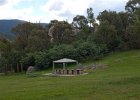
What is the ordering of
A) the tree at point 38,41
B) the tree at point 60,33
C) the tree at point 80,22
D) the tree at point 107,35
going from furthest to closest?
the tree at point 80,22 → the tree at point 60,33 → the tree at point 38,41 → the tree at point 107,35

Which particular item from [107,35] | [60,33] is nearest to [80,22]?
[60,33]

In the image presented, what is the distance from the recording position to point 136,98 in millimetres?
18219

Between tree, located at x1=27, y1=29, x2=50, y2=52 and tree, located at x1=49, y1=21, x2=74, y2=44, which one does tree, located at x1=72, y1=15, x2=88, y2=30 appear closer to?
tree, located at x1=49, y1=21, x2=74, y2=44

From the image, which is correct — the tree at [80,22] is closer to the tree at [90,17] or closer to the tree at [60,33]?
the tree at [90,17]

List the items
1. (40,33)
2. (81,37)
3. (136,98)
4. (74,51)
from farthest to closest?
1. (81,37)
2. (40,33)
3. (74,51)
4. (136,98)

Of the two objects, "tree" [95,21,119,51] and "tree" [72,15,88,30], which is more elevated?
"tree" [72,15,88,30]

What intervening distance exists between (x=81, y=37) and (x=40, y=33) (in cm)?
1052

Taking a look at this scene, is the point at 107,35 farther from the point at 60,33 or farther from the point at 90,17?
the point at 90,17

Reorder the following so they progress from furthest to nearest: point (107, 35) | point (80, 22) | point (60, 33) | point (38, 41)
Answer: point (80, 22) < point (60, 33) < point (107, 35) < point (38, 41)

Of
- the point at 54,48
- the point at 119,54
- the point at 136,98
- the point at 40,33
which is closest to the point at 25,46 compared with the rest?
the point at 40,33

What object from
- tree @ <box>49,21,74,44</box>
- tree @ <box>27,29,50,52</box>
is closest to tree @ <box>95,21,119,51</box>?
tree @ <box>49,21,74,44</box>

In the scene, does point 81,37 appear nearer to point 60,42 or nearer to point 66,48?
point 60,42

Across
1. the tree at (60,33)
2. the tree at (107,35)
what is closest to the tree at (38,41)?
the tree at (60,33)

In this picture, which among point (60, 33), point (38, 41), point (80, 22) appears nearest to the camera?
point (38, 41)
